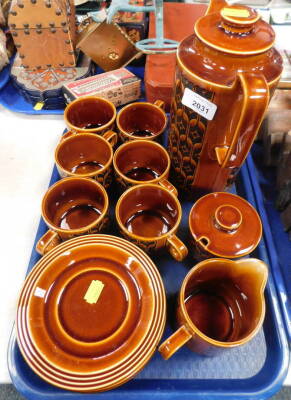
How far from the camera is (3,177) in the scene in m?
0.78

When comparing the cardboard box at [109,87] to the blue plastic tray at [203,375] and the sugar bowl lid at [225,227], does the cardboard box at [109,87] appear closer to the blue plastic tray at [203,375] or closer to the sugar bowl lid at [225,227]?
the sugar bowl lid at [225,227]

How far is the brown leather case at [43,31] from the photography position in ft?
2.65

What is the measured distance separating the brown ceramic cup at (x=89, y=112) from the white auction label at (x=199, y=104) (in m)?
0.26

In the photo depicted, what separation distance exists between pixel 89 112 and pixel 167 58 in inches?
10.7

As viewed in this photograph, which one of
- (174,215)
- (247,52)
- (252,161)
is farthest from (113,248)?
(252,161)

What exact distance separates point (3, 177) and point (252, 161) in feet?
2.08

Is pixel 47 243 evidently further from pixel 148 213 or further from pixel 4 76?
pixel 4 76

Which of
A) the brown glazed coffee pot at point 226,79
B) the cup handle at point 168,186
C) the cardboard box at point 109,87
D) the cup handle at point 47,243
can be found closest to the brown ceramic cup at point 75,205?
the cup handle at point 47,243

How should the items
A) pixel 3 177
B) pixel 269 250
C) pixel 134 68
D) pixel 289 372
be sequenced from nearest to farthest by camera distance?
pixel 289 372 < pixel 269 250 < pixel 3 177 < pixel 134 68

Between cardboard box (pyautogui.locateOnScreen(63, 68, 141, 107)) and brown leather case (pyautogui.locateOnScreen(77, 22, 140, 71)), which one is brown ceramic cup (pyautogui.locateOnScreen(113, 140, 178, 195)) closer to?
cardboard box (pyautogui.locateOnScreen(63, 68, 141, 107))

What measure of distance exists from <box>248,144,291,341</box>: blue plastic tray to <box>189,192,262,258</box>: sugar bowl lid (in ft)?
0.38

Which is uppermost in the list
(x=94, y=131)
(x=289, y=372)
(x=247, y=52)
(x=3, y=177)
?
(x=247, y=52)

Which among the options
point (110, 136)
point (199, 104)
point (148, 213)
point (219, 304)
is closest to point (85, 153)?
point (110, 136)

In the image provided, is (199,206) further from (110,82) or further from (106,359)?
(110,82)
